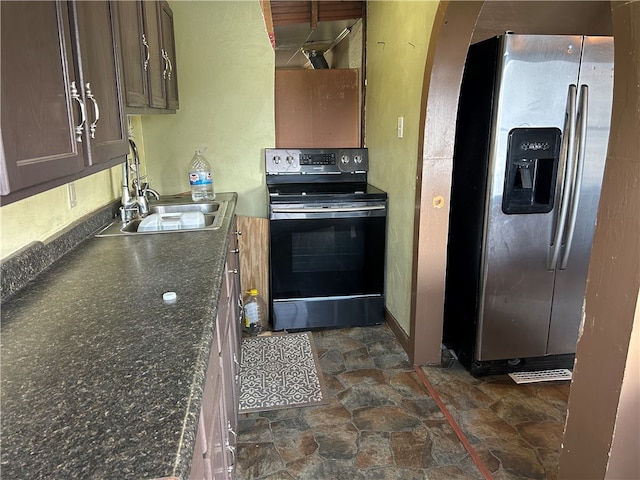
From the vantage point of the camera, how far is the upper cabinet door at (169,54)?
259 centimetres

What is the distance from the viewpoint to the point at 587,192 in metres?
2.32

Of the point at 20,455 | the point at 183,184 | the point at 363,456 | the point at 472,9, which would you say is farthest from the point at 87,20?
the point at 183,184

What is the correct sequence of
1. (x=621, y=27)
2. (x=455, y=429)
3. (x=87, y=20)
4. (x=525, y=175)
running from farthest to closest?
(x=525, y=175), (x=455, y=429), (x=87, y=20), (x=621, y=27)

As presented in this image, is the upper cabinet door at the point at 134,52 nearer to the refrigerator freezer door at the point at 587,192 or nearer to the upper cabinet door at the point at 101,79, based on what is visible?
the upper cabinet door at the point at 101,79

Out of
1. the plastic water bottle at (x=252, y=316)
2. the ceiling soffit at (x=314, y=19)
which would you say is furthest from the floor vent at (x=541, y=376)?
the ceiling soffit at (x=314, y=19)

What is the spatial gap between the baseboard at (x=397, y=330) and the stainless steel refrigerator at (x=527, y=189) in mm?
336

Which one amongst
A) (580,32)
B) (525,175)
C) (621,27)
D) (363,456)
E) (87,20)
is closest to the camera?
(621,27)

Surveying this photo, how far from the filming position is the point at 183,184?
130 inches

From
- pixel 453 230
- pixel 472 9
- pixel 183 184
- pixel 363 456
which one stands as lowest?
pixel 363 456

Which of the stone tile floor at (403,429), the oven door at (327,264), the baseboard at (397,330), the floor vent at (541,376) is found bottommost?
the stone tile floor at (403,429)

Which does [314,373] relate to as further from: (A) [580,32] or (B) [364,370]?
(A) [580,32]

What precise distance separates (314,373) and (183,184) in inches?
66.3

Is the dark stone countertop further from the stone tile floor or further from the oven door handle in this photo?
the oven door handle

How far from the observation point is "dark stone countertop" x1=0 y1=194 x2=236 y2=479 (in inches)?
25.6
